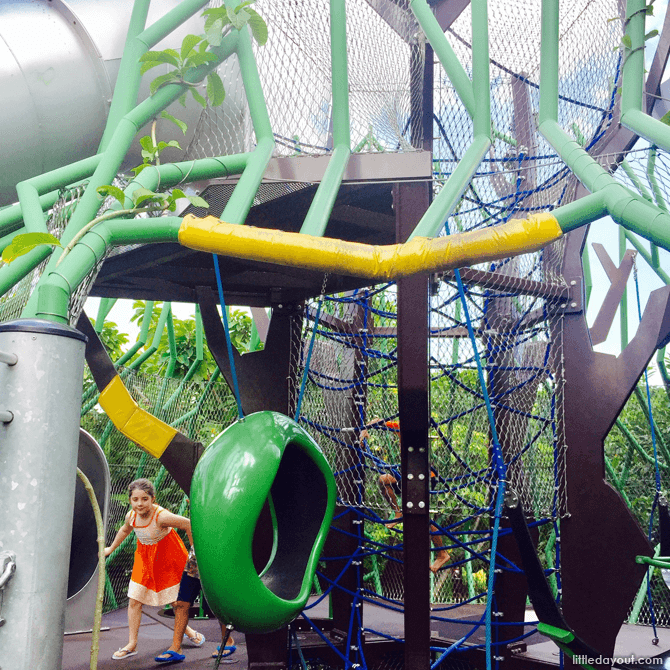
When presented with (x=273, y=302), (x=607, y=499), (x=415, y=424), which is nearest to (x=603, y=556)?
(x=607, y=499)

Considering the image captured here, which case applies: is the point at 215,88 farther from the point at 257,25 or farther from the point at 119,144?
the point at 119,144

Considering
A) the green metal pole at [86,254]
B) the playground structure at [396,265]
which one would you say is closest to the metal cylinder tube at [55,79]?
the playground structure at [396,265]

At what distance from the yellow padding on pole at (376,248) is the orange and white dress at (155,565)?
3208 millimetres

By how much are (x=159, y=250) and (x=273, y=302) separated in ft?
3.79

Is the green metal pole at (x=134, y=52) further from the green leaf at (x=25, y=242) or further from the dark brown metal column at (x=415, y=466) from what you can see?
the dark brown metal column at (x=415, y=466)

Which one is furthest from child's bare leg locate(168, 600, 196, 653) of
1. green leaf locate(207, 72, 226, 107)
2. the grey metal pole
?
green leaf locate(207, 72, 226, 107)

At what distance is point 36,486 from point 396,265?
152cm

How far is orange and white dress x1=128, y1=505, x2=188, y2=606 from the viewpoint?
529 cm

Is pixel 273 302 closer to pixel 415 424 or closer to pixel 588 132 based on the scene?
pixel 415 424

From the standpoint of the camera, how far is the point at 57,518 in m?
2.33

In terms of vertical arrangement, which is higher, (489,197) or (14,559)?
(489,197)

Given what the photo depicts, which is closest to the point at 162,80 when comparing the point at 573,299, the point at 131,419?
the point at 131,419

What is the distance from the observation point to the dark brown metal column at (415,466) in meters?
3.97

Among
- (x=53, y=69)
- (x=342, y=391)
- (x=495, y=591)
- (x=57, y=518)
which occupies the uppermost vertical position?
(x=53, y=69)
